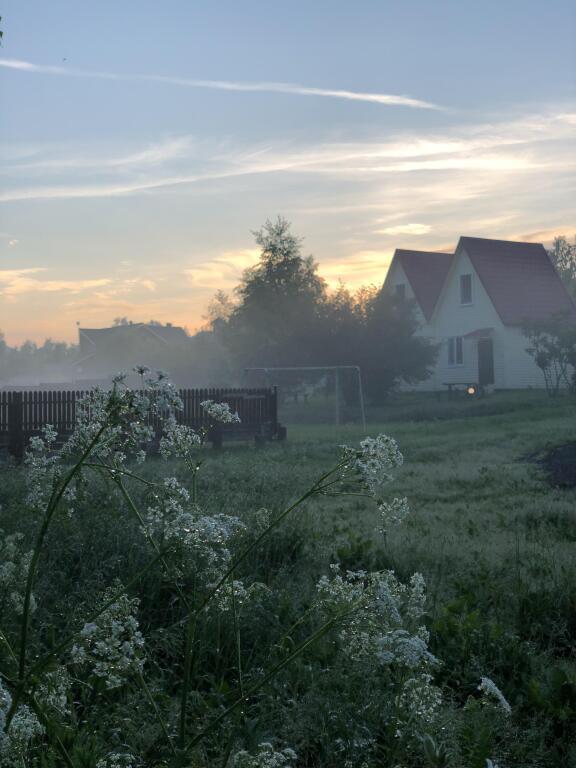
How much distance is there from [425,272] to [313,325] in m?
9.84

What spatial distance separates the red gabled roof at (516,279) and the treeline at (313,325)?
3902 millimetres

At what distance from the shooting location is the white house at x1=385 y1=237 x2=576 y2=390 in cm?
3572

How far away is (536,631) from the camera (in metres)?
5.39

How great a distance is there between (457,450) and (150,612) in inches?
499

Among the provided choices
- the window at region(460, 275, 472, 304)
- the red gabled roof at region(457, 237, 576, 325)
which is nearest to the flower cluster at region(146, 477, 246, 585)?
the red gabled roof at region(457, 237, 576, 325)

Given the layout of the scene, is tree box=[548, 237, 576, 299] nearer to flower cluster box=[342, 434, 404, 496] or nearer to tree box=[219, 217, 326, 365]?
tree box=[219, 217, 326, 365]

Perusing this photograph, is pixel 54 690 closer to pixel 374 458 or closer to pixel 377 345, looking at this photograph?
pixel 374 458

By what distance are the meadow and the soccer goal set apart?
20.7 metres

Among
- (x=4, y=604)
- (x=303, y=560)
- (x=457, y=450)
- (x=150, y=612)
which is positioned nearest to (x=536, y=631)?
(x=303, y=560)

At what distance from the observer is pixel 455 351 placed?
126ft

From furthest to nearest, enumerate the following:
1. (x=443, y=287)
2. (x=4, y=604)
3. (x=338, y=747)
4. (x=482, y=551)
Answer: (x=443, y=287) → (x=482, y=551) → (x=4, y=604) → (x=338, y=747)

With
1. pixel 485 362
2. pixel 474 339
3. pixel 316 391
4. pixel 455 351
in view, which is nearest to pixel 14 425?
pixel 316 391

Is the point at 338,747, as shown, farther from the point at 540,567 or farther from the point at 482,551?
the point at 482,551

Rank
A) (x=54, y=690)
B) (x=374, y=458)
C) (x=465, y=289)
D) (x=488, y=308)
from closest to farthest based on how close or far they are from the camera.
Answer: (x=54, y=690) → (x=374, y=458) → (x=488, y=308) → (x=465, y=289)
